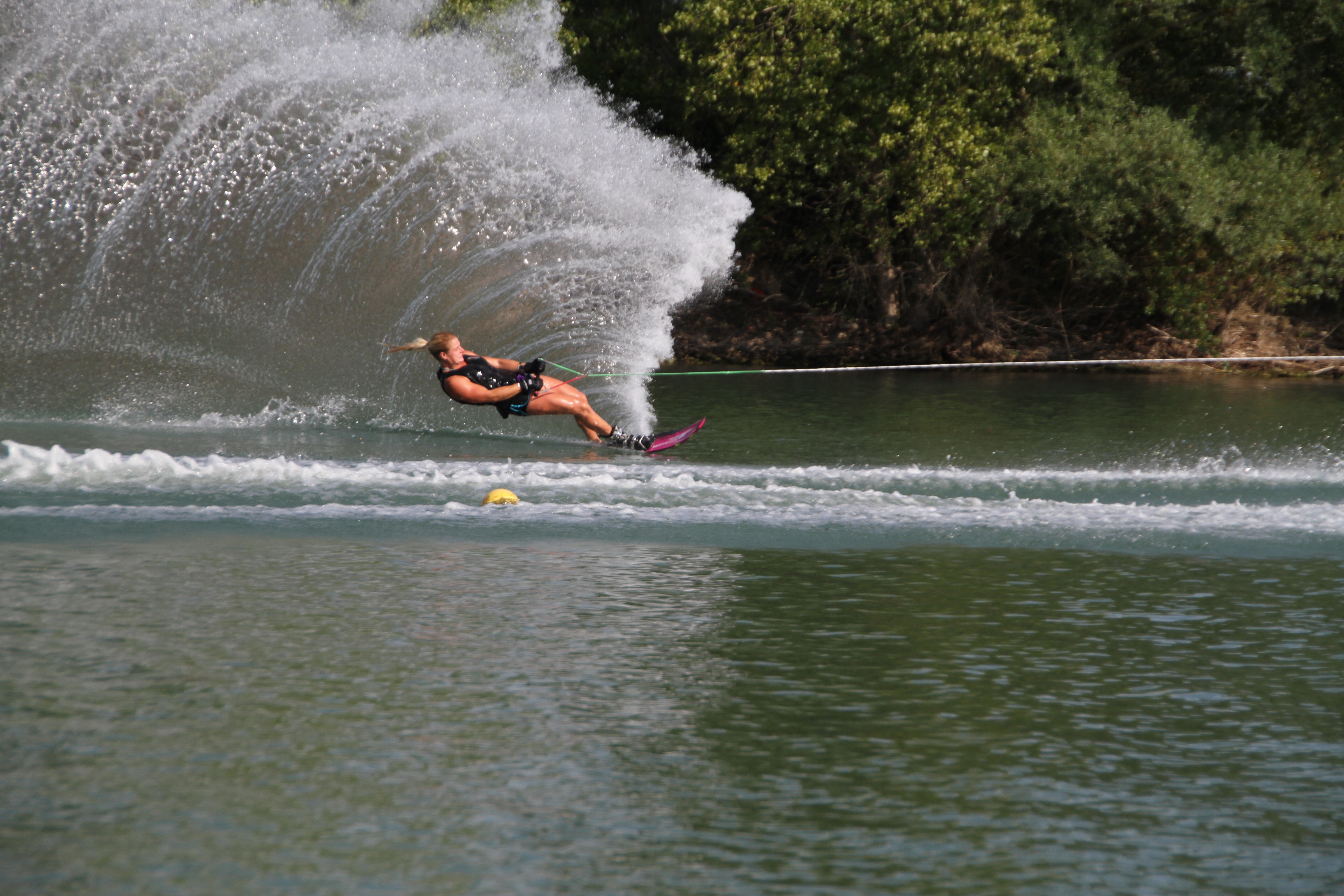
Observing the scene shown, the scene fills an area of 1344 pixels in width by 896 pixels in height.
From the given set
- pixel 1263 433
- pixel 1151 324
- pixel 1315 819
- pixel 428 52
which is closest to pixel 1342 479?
pixel 1263 433

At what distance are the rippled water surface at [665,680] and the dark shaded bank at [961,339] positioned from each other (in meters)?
15.5

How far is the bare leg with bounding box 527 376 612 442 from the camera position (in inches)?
501

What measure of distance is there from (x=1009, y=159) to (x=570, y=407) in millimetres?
14370

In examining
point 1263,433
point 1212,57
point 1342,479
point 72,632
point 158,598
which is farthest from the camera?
point 1212,57

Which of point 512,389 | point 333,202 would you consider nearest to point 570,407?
point 512,389

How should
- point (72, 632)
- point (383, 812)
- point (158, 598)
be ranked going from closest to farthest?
point (383, 812), point (72, 632), point (158, 598)

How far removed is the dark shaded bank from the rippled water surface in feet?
50.8

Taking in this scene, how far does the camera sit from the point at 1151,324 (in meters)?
26.7

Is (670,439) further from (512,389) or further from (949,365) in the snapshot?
(949,365)

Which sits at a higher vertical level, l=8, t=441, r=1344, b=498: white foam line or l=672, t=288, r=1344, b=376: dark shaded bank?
l=672, t=288, r=1344, b=376: dark shaded bank

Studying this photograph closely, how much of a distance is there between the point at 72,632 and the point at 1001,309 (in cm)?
2359

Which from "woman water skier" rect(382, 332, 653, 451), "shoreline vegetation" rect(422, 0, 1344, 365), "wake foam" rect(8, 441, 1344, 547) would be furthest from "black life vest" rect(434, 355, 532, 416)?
"shoreline vegetation" rect(422, 0, 1344, 365)

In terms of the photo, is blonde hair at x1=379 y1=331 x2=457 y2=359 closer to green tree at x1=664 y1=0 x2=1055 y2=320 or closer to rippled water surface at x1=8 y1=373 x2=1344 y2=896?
rippled water surface at x1=8 y1=373 x2=1344 y2=896

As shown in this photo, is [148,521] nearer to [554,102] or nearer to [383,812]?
[383,812]
